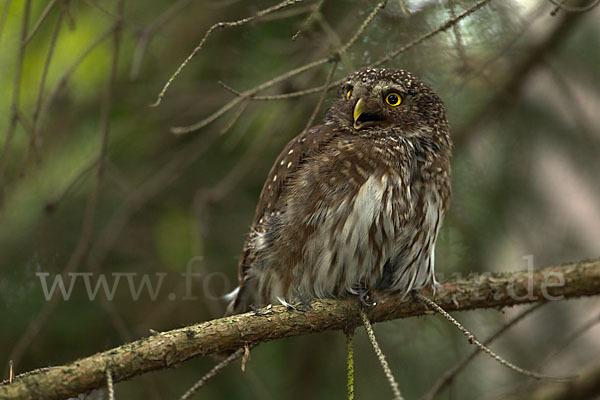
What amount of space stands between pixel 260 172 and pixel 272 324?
205cm

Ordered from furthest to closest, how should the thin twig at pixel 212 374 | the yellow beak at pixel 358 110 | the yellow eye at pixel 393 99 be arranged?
the yellow eye at pixel 393 99 < the yellow beak at pixel 358 110 < the thin twig at pixel 212 374

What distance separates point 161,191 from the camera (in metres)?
4.25

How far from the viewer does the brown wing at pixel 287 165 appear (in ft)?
10.7

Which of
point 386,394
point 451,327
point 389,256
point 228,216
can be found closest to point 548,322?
point 451,327

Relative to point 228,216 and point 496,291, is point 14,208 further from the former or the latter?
point 496,291

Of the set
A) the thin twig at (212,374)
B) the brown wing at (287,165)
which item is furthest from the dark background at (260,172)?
the thin twig at (212,374)

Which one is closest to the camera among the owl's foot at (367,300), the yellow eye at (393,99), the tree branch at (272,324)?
the tree branch at (272,324)

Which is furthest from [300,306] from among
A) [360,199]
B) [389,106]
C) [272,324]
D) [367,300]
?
[389,106]

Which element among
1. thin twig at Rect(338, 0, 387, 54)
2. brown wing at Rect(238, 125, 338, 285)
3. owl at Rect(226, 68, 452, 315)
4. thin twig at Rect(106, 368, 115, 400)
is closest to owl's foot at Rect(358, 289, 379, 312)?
owl at Rect(226, 68, 452, 315)

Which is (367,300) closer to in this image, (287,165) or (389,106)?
(287,165)

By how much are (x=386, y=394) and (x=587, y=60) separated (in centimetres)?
224

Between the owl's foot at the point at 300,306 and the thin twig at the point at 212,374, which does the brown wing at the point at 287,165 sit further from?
the thin twig at the point at 212,374

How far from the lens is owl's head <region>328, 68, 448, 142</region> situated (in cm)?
329

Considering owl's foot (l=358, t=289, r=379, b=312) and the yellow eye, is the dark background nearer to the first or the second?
the yellow eye
